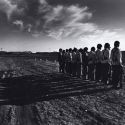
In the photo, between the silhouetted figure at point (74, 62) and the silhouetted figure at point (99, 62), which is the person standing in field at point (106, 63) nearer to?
the silhouetted figure at point (99, 62)

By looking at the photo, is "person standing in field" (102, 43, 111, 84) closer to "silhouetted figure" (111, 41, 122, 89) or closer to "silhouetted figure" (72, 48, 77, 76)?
"silhouetted figure" (111, 41, 122, 89)

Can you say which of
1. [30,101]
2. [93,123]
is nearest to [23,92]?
[30,101]

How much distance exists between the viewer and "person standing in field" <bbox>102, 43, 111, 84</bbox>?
12.8 metres

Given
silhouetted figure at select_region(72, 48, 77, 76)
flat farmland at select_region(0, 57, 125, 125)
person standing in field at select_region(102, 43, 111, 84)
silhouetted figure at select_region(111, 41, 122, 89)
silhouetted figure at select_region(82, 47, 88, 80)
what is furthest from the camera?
silhouetted figure at select_region(72, 48, 77, 76)

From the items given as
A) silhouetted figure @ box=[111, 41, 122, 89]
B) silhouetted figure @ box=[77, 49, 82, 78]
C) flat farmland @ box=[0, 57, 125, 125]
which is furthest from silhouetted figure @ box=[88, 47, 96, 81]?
flat farmland @ box=[0, 57, 125, 125]

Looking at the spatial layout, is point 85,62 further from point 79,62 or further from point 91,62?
point 91,62

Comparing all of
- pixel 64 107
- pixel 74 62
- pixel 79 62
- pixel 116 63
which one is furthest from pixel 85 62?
pixel 64 107

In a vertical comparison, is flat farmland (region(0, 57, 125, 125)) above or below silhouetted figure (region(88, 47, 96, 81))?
below

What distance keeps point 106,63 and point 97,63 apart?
952 millimetres

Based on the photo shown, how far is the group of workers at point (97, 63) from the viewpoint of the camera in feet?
40.1

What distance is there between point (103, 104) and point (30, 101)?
2784 mm

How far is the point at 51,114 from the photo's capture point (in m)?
7.28

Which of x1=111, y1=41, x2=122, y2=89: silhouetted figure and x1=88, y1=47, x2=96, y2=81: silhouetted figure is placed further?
x1=88, y1=47, x2=96, y2=81: silhouetted figure

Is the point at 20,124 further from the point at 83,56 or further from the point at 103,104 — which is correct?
the point at 83,56
